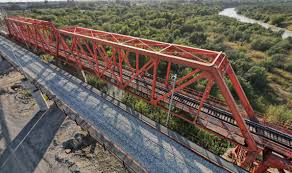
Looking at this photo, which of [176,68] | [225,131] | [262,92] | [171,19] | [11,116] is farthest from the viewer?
[171,19]

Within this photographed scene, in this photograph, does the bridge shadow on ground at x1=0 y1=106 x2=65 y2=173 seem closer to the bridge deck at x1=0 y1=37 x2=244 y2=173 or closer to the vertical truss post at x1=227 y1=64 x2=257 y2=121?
the bridge deck at x1=0 y1=37 x2=244 y2=173

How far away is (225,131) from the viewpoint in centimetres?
1494

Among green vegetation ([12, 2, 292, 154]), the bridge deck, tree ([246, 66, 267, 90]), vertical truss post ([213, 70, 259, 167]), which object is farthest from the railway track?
tree ([246, 66, 267, 90])

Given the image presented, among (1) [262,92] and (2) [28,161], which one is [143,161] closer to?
(2) [28,161]

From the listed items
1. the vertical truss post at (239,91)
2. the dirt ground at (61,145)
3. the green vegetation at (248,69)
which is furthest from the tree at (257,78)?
the dirt ground at (61,145)

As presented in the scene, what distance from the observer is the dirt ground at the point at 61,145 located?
15.6m

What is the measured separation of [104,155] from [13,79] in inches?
894

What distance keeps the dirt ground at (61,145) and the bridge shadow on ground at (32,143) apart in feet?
0.70

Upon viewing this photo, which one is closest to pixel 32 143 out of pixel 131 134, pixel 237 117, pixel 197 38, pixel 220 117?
pixel 131 134

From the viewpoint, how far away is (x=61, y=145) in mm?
17484

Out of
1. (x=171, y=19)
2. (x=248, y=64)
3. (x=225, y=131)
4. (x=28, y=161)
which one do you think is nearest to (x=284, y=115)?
(x=225, y=131)

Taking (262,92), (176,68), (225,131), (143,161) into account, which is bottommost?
(262,92)

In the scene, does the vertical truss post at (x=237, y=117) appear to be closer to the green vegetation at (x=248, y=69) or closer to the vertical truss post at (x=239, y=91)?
the vertical truss post at (x=239, y=91)

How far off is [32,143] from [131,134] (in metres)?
10.1
